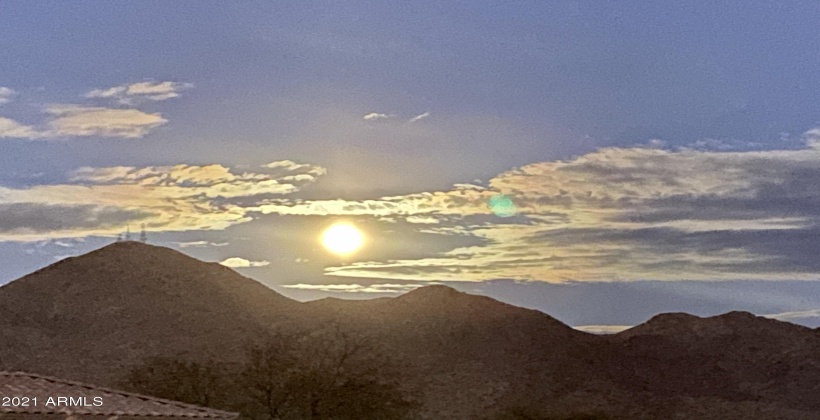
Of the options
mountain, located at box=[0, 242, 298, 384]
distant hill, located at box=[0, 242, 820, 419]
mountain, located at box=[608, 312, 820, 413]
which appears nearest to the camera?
distant hill, located at box=[0, 242, 820, 419]

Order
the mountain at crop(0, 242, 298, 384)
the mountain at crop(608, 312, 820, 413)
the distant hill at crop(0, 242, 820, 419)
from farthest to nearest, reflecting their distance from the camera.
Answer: the mountain at crop(608, 312, 820, 413)
the mountain at crop(0, 242, 298, 384)
the distant hill at crop(0, 242, 820, 419)

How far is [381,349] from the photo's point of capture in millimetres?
85562

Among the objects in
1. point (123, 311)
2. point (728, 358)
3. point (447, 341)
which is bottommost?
point (728, 358)

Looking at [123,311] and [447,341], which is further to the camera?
[123,311]

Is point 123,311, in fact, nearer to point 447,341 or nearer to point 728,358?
point 447,341

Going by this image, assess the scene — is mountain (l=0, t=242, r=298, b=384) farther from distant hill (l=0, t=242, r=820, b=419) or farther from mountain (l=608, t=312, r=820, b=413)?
mountain (l=608, t=312, r=820, b=413)

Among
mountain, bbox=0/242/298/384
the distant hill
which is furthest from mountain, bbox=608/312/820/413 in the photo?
mountain, bbox=0/242/298/384

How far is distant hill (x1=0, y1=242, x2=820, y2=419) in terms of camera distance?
78.1m

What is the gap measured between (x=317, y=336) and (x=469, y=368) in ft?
42.7

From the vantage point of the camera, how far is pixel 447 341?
287ft

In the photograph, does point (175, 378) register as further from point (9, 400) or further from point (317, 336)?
point (9, 400)

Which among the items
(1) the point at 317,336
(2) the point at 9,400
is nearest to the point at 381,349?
(1) the point at 317,336

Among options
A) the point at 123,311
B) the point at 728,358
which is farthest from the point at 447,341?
the point at 123,311

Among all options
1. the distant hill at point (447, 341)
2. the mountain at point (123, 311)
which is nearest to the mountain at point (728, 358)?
the distant hill at point (447, 341)
